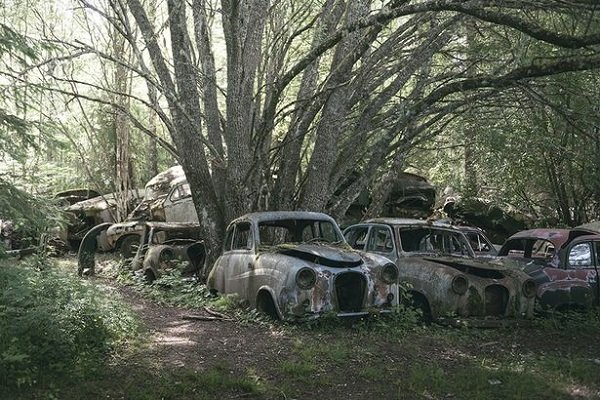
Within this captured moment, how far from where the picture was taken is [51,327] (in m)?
6.13

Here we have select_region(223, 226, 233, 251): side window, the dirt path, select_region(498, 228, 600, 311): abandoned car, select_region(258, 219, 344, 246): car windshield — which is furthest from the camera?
select_region(223, 226, 233, 251): side window

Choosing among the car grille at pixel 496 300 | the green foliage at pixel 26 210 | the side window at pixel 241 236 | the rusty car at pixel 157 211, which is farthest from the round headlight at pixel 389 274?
the rusty car at pixel 157 211

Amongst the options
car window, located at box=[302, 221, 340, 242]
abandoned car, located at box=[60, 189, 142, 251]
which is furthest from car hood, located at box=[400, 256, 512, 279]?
abandoned car, located at box=[60, 189, 142, 251]

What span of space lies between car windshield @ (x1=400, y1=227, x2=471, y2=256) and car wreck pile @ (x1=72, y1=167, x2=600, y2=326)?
Answer: 0.7 inches

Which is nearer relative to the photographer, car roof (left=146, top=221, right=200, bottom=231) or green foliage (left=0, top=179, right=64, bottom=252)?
green foliage (left=0, top=179, right=64, bottom=252)

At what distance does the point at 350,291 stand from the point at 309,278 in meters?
0.74

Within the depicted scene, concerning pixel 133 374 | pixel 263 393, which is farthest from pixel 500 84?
pixel 133 374

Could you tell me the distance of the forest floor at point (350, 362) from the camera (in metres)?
5.96

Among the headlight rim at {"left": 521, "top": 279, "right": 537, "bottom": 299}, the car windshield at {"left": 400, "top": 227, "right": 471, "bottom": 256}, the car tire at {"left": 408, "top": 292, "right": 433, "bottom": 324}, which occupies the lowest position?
the car tire at {"left": 408, "top": 292, "right": 433, "bottom": 324}

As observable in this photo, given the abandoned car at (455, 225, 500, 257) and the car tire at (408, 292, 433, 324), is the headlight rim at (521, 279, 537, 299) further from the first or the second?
the abandoned car at (455, 225, 500, 257)

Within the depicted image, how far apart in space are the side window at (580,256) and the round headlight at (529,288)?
97cm

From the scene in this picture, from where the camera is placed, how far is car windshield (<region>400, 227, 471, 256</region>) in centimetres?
1066

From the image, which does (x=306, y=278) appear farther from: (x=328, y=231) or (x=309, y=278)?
(x=328, y=231)

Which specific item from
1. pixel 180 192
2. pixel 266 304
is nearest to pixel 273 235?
pixel 266 304
